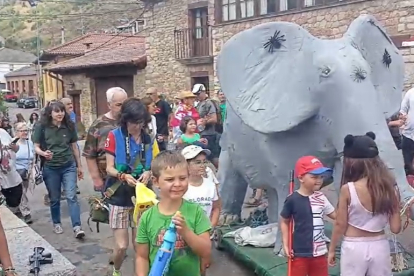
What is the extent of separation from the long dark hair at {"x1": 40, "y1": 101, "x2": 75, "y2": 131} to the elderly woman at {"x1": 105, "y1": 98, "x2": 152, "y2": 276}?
6.69 feet

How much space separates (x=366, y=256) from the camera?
3.32 meters

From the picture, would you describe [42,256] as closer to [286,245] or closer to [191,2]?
[286,245]

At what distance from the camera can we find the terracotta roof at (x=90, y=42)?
2944 cm

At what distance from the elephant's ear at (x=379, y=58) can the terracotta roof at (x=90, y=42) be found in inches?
961

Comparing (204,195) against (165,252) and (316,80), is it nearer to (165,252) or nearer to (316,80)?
(316,80)

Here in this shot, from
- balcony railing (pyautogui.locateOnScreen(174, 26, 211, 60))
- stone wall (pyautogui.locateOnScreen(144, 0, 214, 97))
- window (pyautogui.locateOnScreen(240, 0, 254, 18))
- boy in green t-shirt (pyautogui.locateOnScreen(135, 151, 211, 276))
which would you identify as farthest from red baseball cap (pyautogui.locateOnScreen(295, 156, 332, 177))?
balcony railing (pyautogui.locateOnScreen(174, 26, 211, 60))

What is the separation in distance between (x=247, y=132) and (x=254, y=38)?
0.88m

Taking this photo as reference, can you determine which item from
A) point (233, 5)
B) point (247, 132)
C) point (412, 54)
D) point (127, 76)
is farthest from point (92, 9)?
point (247, 132)

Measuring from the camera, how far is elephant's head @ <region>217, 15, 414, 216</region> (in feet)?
12.9

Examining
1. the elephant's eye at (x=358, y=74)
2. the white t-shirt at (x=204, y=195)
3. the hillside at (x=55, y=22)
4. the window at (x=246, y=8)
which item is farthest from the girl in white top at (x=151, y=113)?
the hillside at (x=55, y=22)

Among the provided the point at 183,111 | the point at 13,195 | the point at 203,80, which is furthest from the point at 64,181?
the point at 203,80

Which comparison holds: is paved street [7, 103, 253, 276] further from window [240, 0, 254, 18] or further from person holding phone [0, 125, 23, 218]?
window [240, 0, 254, 18]

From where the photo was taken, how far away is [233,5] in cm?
1659

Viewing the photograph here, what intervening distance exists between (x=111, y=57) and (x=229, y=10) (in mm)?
8535
